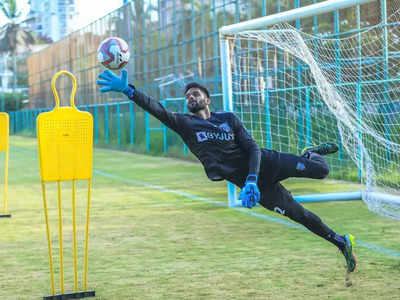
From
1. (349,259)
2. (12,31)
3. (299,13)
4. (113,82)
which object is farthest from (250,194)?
(12,31)

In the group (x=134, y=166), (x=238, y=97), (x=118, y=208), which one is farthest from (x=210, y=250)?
(x=134, y=166)

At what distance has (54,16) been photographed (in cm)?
15375

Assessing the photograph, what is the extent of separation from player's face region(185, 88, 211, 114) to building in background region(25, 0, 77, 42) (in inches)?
5744

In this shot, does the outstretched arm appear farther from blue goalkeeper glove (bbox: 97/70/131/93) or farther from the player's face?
the player's face

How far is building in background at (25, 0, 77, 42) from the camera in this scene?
151 meters

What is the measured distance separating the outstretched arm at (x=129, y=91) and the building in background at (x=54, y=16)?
146 meters

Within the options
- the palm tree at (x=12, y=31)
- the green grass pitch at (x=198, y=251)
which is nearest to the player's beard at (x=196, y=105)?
the green grass pitch at (x=198, y=251)

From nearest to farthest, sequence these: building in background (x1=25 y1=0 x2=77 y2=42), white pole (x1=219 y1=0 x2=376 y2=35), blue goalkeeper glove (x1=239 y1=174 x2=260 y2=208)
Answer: blue goalkeeper glove (x1=239 y1=174 x2=260 y2=208), white pole (x1=219 y1=0 x2=376 y2=35), building in background (x1=25 y1=0 x2=77 y2=42)

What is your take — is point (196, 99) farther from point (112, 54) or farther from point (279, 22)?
point (279, 22)

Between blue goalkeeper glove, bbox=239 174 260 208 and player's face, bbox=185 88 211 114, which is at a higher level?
player's face, bbox=185 88 211 114

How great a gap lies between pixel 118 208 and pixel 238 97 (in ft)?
12.3

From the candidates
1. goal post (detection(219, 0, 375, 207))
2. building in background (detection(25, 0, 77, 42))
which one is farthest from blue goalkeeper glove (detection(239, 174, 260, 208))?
building in background (detection(25, 0, 77, 42))

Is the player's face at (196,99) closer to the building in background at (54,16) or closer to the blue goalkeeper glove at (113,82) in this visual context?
the blue goalkeeper glove at (113,82)

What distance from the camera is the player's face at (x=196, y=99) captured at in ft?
Answer: 22.0
